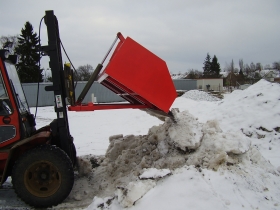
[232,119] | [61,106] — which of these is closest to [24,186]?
[61,106]

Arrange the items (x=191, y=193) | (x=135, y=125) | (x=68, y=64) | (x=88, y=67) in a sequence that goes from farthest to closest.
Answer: (x=88, y=67) < (x=135, y=125) < (x=68, y=64) < (x=191, y=193)

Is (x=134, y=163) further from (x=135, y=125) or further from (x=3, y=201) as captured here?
(x=135, y=125)

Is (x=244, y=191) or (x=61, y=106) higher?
(x=61, y=106)

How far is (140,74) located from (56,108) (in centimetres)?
142

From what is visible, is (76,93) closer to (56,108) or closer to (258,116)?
(258,116)

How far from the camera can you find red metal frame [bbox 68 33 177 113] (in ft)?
11.9

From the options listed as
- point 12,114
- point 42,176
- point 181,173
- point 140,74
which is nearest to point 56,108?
point 12,114

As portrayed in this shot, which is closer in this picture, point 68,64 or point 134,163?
point 68,64

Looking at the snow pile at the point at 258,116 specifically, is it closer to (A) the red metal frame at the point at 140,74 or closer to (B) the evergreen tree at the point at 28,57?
(A) the red metal frame at the point at 140,74

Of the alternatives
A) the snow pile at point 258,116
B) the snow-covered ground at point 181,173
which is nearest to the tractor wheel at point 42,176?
the snow-covered ground at point 181,173

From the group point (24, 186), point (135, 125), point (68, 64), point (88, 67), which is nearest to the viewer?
point (24, 186)

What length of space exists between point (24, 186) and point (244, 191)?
3016mm

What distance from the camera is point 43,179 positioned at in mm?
3799

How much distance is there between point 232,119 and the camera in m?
8.09
